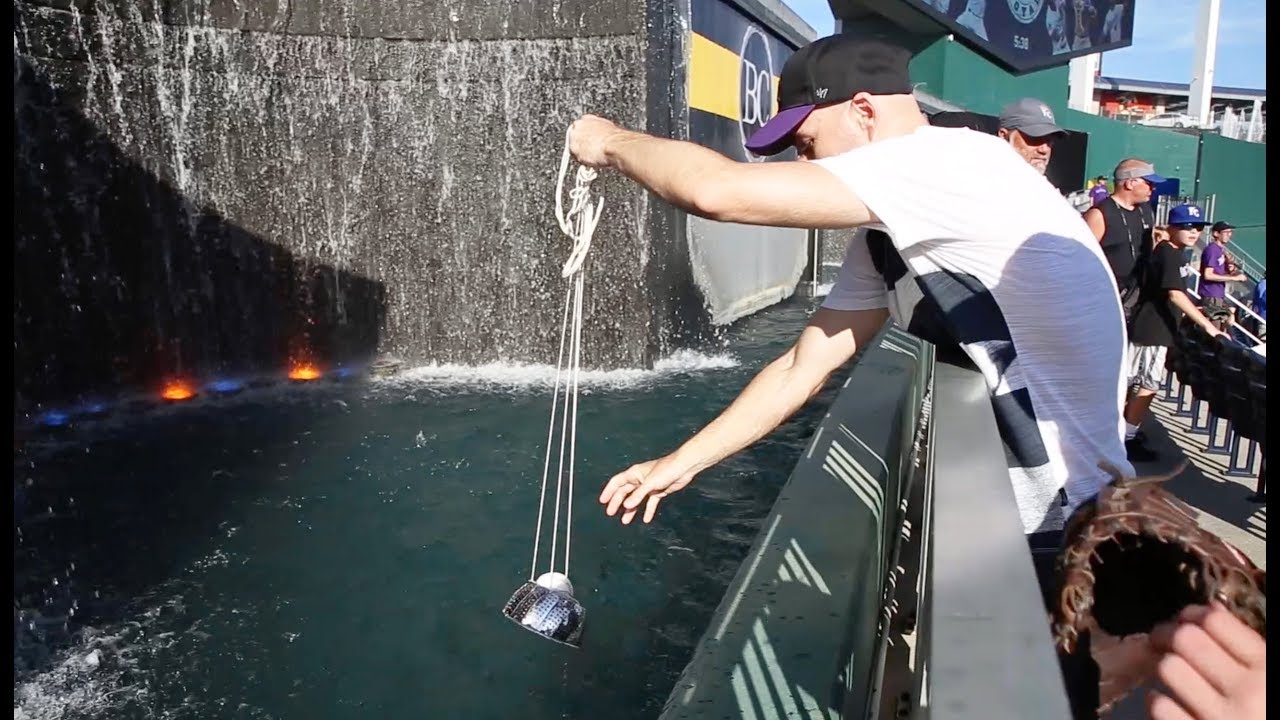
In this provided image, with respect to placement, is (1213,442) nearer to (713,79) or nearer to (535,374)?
(535,374)

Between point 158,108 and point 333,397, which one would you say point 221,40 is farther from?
point 333,397

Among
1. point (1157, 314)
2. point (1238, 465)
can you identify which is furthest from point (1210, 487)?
point (1157, 314)

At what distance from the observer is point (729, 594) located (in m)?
2.70

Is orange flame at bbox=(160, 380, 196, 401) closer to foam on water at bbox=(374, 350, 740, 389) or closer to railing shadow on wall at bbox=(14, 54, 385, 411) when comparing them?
railing shadow on wall at bbox=(14, 54, 385, 411)

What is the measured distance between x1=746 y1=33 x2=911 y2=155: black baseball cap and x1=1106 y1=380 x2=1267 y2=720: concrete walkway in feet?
11.7

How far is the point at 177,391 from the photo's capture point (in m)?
9.69

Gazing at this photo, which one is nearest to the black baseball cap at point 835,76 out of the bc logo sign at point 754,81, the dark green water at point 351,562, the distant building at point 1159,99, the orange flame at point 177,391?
the dark green water at point 351,562

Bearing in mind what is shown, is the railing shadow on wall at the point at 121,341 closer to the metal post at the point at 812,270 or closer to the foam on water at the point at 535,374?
the foam on water at the point at 535,374

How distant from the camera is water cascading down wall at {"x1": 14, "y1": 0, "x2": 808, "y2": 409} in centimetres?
909

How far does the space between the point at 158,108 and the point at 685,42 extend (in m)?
5.37

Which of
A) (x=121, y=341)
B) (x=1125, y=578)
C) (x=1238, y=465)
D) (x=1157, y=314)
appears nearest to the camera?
(x=1125, y=578)

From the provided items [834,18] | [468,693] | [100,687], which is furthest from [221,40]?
[834,18]

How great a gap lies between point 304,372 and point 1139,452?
8222mm

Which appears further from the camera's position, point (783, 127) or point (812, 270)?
point (812, 270)
